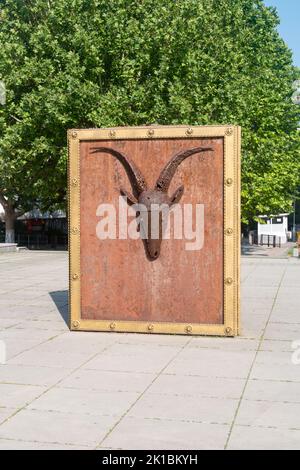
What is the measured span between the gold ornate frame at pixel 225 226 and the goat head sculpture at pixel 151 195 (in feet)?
0.91

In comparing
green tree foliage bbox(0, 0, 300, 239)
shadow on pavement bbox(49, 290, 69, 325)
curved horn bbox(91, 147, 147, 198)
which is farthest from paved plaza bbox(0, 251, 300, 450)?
green tree foliage bbox(0, 0, 300, 239)

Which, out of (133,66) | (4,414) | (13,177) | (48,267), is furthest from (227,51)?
(4,414)

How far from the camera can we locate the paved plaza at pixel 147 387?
465cm

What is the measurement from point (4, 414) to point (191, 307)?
3881 millimetres

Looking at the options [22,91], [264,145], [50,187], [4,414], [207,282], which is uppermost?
[22,91]

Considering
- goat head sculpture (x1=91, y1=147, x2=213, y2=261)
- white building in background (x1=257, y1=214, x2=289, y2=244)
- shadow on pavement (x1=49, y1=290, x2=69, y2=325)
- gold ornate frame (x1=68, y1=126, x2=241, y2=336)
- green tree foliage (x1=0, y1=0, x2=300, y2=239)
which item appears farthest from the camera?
white building in background (x1=257, y1=214, x2=289, y2=244)

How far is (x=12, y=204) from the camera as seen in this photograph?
32.4 metres

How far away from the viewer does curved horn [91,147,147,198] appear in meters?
8.65

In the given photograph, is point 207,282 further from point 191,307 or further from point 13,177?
point 13,177

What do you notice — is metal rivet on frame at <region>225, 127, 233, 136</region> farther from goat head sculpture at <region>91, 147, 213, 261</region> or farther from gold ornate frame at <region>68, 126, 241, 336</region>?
goat head sculpture at <region>91, 147, 213, 261</region>

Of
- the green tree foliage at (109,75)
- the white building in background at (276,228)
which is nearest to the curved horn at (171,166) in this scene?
the green tree foliage at (109,75)

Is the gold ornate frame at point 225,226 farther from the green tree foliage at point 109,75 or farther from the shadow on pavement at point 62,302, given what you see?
the green tree foliage at point 109,75

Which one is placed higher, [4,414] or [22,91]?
[22,91]

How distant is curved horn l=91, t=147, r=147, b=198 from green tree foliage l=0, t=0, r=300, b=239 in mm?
13841
